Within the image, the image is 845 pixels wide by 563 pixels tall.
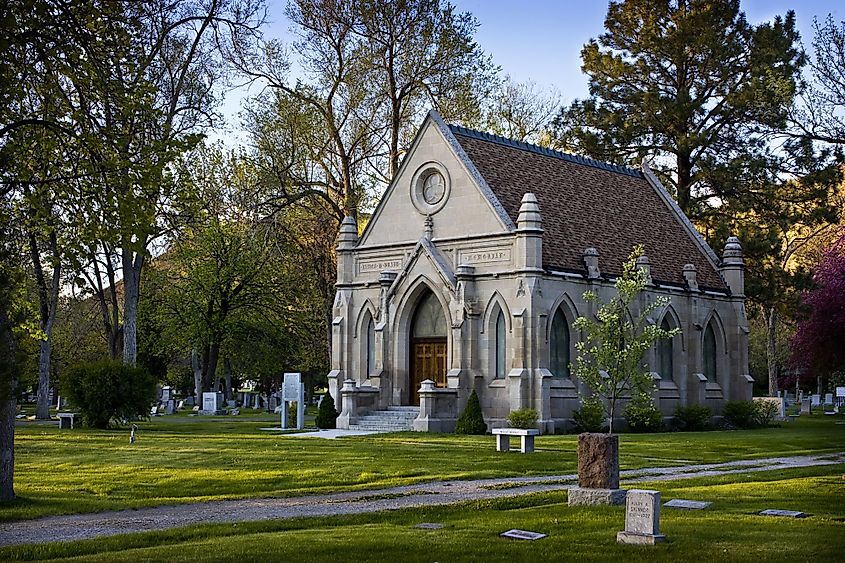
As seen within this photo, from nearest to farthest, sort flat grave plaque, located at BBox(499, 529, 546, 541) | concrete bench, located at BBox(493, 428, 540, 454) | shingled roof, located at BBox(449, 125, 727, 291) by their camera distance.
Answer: flat grave plaque, located at BBox(499, 529, 546, 541), concrete bench, located at BBox(493, 428, 540, 454), shingled roof, located at BBox(449, 125, 727, 291)

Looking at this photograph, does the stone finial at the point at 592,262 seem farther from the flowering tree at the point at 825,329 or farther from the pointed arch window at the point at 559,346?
the flowering tree at the point at 825,329

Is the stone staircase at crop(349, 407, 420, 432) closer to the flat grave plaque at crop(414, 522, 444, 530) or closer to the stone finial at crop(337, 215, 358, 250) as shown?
the stone finial at crop(337, 215, 358, 250)

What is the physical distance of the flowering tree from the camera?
1880 inches

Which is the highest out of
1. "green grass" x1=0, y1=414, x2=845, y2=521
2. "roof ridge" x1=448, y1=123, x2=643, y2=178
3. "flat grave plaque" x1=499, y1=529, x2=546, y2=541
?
"roof ridge" x1=448, y1=123, x2=643, y2=178

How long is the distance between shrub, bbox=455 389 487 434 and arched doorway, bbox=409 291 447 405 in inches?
160

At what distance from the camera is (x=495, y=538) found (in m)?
15.6

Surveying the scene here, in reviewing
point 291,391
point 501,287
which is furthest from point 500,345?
point 291,391

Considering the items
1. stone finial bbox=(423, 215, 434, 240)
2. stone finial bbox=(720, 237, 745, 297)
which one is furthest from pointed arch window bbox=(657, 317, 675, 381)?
stone finial bbox=(423, 215, 434, 240)

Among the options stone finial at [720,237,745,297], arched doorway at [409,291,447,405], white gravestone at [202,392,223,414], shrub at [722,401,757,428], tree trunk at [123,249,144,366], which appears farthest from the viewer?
white gravestone at [202,392,223,414]

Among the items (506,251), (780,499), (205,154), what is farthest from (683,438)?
(205,154)

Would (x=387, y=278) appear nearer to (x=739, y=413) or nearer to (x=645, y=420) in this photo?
(x=645, y=420)

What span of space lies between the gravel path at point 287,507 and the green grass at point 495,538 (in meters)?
0.81

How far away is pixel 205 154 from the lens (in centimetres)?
5906

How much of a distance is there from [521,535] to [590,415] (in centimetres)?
2464
